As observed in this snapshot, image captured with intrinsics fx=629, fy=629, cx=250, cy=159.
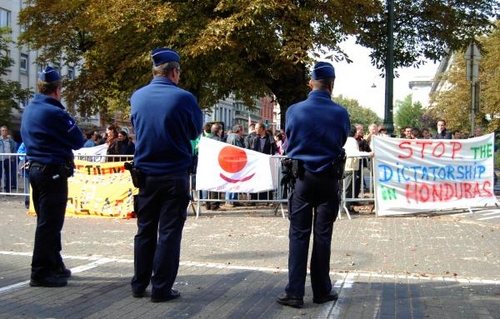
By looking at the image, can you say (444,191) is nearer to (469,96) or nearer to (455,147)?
(455,147)

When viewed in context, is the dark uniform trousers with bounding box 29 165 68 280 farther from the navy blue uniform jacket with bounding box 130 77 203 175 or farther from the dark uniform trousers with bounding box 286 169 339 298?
the dark uniform trousers with bounding box 286 169 339 298

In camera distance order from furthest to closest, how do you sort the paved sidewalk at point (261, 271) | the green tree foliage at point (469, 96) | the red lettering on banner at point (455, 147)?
the green tree foliage at point (469, 96), the red lettering on banner at point (455, 147), the paved sidewalk at point (261, 271)

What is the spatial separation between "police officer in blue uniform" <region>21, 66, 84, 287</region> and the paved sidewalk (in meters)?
0.24

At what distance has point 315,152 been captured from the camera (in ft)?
17.2

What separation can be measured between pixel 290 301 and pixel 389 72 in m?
12.7

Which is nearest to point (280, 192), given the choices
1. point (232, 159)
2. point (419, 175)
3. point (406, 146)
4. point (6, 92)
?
point (232, 159)

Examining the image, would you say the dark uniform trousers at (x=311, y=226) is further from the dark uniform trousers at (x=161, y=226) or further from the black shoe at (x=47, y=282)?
the black shoe at (x=47, y=282)

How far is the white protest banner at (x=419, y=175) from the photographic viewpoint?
39.3 ft

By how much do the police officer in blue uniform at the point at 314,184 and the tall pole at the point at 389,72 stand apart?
1209 centimetres

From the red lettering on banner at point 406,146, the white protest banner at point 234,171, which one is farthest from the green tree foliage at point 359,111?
the white protest banner at point 234,171

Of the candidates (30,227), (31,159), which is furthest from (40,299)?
(30,227)

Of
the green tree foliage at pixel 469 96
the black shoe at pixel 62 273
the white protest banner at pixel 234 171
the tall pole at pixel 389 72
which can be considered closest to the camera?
the black shoe at pixel 62 273

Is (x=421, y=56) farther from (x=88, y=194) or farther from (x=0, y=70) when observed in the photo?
(x=0, y=70)

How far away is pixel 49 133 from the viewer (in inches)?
227
